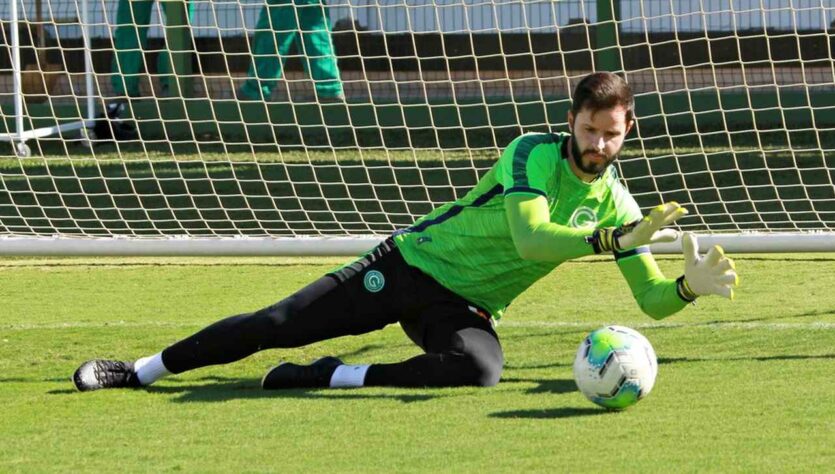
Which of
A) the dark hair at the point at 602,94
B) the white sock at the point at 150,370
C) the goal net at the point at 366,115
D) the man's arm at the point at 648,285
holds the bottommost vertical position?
→ the goal net at the point at 366,115

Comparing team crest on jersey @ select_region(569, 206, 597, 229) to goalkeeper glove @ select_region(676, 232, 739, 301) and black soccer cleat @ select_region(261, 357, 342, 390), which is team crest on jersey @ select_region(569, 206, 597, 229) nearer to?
goalkeeper glove @ select_region(676, 232, 739, 301)

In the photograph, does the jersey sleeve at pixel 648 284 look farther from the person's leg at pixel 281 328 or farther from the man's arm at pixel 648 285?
the person's leg at pixel 281 328

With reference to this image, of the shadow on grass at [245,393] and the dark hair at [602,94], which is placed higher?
the dark hair at [602,94]

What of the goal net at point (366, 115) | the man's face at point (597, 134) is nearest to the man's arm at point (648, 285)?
the man's face at point (597, 134)

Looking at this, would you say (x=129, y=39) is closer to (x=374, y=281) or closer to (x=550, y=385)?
(x=374, y=281)

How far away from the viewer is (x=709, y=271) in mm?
5238

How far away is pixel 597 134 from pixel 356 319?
4.09 feet

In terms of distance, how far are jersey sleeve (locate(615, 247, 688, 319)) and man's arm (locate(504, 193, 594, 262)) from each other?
0.52m

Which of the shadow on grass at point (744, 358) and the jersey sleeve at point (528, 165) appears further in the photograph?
the shadow on grass at point (744, 358)

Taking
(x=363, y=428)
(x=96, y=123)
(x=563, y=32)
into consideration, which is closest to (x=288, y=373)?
(x=363, y=428)

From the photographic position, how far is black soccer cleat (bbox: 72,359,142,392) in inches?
227

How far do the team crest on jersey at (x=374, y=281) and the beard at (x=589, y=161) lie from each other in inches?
36.8

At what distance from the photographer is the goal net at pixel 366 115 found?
10141 millimetres

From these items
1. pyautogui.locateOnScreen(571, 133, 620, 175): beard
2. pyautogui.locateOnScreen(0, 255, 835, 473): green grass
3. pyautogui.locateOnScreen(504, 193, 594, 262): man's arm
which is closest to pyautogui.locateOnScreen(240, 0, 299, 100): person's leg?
pyautogui.locateOnScreen(0, 255, 835, 473): green grass
